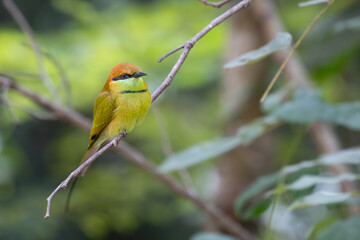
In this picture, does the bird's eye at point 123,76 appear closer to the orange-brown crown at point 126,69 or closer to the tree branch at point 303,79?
the orange-brown crown at point 126,69

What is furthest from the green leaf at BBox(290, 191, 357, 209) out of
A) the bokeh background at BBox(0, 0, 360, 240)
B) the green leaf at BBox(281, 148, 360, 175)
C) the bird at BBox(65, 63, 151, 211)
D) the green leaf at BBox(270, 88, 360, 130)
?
the bokeh background at BBox(0, 0, 360, 240)

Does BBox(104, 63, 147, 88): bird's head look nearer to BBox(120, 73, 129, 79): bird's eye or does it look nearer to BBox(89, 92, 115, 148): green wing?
BBox(120, 73, 129, 79): bird's eye

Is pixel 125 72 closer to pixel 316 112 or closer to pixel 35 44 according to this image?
pixel 316 112

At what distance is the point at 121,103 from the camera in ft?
5.03

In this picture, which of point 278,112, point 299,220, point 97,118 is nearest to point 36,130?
point 299,220

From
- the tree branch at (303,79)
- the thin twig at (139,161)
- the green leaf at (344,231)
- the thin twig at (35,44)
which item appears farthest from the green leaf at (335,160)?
the thin twig at (35,44)

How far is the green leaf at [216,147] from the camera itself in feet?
5.37

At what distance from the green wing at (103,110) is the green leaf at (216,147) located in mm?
320

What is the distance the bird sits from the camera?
4.69 ft

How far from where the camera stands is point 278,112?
156 cm

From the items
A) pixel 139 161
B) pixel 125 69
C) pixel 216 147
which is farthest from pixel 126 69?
pixel 139 161

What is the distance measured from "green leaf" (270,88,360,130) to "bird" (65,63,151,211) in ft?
1.50

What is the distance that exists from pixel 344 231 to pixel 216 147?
1.91 feet

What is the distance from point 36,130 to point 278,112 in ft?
13.6
